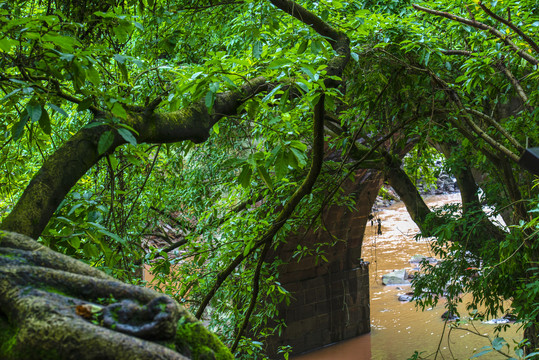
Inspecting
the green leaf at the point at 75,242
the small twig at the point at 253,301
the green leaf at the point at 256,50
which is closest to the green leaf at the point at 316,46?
the green leaf at the point at 256,50

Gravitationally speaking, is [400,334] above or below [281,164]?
below

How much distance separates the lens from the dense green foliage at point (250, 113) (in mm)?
2086

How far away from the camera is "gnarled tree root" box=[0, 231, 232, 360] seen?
0.97m

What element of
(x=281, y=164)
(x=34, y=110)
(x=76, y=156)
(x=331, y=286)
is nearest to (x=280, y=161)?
(x=281, y=164)

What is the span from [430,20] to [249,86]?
11.4 ft

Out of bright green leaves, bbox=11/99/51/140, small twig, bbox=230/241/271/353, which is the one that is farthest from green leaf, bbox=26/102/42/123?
small twig, bbox=230/241/271/353

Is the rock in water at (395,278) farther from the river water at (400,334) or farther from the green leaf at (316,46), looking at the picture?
the green leaf at (316,46)

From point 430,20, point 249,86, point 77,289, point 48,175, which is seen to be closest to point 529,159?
point 249,86

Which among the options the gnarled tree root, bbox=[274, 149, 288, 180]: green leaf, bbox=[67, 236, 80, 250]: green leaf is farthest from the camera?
bbox=[274, 149, 288, 180]: green leaf

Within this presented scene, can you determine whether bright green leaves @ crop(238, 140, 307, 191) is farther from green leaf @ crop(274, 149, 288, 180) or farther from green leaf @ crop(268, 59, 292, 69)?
green leaf @ crop(268, 59, 292, 69)

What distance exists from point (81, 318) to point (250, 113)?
1.65 metres

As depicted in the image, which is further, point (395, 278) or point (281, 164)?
point (395, 278)

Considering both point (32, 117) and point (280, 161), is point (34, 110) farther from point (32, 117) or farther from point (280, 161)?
point (280, 161)

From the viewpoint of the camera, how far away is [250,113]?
8.34 feet
